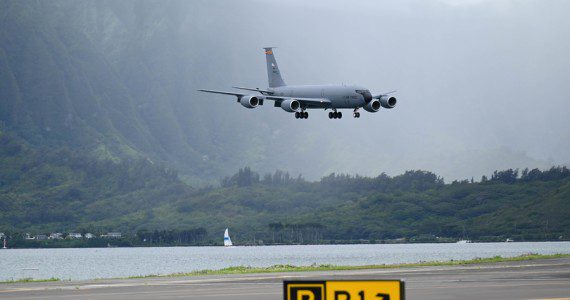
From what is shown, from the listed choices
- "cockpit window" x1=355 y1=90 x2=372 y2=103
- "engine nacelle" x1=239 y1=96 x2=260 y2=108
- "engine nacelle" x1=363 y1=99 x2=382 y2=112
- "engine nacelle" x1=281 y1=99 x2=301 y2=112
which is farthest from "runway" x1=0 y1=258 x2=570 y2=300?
"engine nacelle" x1=281 y1=99 x2=301 y2=112

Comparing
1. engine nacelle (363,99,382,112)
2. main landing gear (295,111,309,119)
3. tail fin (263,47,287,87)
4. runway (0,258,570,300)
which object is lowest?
runway (0,258,570,300)

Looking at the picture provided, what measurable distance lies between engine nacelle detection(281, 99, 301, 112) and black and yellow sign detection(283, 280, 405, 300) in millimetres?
88335

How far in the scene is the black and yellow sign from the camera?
21453mm

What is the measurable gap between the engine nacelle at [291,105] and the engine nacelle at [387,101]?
9084 mm

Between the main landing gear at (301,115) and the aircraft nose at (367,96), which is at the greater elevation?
the aircraft nose at (367,96)

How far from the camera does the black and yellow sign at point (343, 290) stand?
70.4 ft

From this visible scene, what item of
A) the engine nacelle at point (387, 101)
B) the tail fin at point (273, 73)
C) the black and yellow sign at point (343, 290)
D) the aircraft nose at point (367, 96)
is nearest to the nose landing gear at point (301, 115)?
the aircraft nose at point (367, 96)

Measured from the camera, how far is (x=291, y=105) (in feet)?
363

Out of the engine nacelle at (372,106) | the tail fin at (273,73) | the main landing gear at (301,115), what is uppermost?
the tail fin at (273,73)

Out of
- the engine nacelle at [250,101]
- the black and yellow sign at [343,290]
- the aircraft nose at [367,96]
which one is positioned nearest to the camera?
the black and yellow sign at [343,290]

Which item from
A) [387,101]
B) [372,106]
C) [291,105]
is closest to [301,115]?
[291,105]

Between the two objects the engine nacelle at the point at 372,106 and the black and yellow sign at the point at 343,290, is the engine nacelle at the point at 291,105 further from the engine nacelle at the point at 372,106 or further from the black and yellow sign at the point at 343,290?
the black and yellow sign at the point at 343,290

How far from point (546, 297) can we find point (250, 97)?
5824 centimetres

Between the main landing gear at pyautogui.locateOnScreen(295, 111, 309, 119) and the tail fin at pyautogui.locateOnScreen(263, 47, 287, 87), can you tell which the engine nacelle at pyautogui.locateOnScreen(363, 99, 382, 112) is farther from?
the tail fin at pyautogui.locateOnScreen(263, 47, 287, 87)
